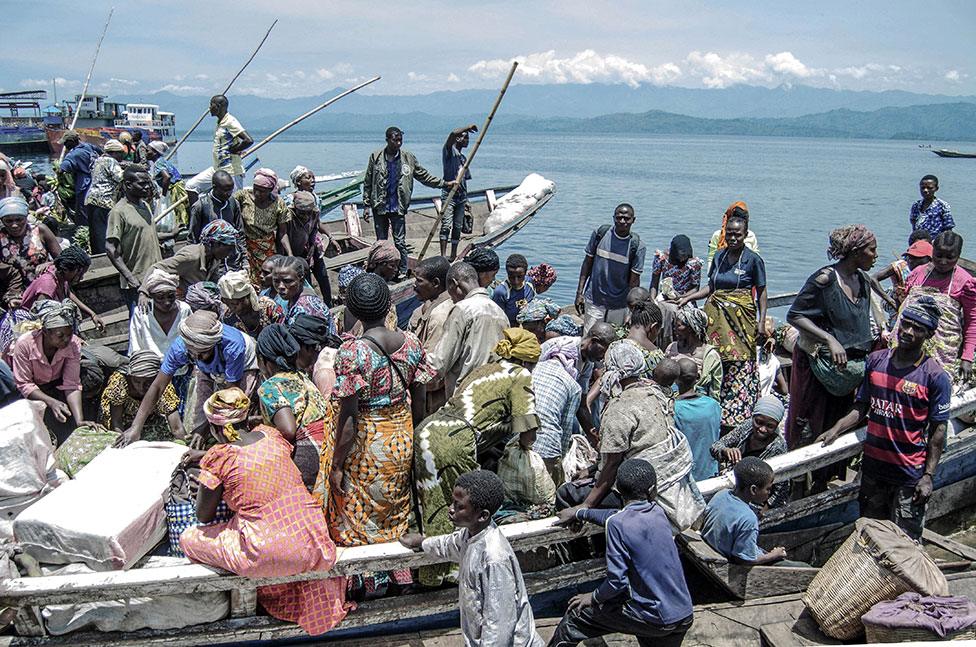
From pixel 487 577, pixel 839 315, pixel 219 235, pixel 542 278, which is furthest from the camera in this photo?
pixel 542 278

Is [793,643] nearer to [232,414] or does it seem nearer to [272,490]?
[272,490]

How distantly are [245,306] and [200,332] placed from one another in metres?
0.81

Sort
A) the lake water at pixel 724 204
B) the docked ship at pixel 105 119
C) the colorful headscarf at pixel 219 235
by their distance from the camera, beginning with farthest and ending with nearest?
1. the docked ship at pixel 105 119
2. the lake water at pixel 724 204
3. the colorful headscarf at pixel 219 235

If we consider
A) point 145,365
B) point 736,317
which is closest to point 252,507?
point 145,365

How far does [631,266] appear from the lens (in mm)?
7027

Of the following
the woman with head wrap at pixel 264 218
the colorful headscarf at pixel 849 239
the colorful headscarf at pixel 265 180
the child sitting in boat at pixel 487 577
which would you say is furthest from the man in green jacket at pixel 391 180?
the child sitting in boat at pixel 487 577

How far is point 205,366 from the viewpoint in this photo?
14.4ft

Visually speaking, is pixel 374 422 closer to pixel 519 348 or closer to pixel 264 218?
pixel 519 348

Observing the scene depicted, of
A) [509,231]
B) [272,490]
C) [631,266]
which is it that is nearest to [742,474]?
[272,490]

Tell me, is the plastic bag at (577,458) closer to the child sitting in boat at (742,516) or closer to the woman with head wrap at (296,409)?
the child sitting in boat at (742,516)

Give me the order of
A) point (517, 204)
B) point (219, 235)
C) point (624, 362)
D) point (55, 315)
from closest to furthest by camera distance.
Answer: point (624, 362)
point (55, 315)
point (219, 235)
point (517, 204)

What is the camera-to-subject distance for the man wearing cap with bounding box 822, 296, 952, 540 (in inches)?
170

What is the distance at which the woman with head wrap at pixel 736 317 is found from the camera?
5.57 m

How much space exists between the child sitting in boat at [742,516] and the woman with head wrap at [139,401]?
329 centimetres
